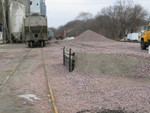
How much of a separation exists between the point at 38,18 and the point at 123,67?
19826mm

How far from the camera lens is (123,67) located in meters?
10.5

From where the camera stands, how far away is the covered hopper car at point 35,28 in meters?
27.9

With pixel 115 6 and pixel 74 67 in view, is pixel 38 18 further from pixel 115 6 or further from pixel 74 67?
pixel 115 6

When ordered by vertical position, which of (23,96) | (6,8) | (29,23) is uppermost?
(6,8)

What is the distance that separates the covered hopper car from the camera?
27906 millimetres

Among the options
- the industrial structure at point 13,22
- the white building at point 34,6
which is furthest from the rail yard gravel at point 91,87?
the white building at point 34,6

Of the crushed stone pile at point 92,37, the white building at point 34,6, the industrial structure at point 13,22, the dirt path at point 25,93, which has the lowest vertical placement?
the dirt path at point 25,93

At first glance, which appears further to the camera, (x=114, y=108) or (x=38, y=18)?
(x=38, y=18)

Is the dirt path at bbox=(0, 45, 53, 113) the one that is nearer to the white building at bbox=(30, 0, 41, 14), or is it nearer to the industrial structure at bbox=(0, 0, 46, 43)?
the industrial structure at bbox=(0, 0, 46, 43)

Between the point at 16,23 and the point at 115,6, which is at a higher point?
the point at 115,6

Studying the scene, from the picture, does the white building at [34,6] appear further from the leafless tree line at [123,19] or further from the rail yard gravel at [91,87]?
the rail yard gravel at [91,87]

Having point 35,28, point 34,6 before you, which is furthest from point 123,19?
point 35,28

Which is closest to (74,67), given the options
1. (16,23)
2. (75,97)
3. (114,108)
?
(75,97)

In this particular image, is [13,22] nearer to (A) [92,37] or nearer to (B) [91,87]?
(A) [92,37]
